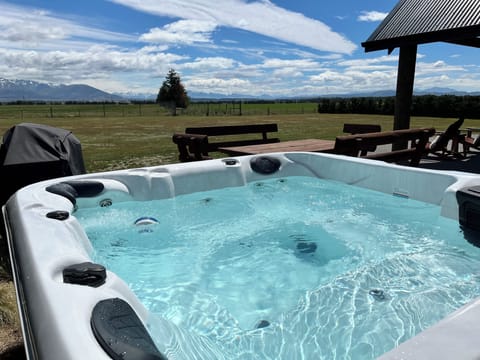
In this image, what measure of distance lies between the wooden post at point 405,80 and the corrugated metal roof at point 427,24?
276 millimetres

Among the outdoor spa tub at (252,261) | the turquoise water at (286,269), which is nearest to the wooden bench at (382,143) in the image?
the outdoor spa tub at (252,261)

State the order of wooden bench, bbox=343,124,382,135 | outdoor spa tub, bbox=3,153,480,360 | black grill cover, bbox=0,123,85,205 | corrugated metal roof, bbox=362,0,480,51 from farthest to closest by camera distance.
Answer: wooden bench, bbox=343,124,382,135 → corrugated metal roof, bbox=362,0,480,51 → black grill cover, bbox=0,123,85,205 → outdoor spa tub, bbox=3,153,480,360

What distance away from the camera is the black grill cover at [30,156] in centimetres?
308

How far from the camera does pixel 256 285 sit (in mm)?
2635

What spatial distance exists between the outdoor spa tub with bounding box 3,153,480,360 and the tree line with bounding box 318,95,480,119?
21.1m

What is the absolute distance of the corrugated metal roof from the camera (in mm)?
5793

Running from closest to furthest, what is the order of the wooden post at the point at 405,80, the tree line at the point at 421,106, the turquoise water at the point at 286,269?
1. the turquoise water at the point at 286,269
2. the wooden post at the point at 405,80
3. the tree line at the point at 421,106

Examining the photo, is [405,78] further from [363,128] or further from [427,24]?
[363,128]

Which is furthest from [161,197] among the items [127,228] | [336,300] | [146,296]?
[336,300]

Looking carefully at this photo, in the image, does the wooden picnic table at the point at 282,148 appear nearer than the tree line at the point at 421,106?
Yes

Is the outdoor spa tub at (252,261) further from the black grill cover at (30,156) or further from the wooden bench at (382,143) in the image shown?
the wooden bench at (382,143)

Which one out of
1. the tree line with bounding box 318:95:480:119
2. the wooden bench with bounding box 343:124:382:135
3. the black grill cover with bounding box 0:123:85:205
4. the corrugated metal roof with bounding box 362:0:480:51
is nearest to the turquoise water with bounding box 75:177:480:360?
the black grill cover with bounding box 0:123:85:205

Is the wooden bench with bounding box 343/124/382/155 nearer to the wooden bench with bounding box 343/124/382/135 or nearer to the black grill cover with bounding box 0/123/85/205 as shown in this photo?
the wooden bench with bounding box 343/124/382/135

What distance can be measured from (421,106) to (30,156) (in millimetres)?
25348
